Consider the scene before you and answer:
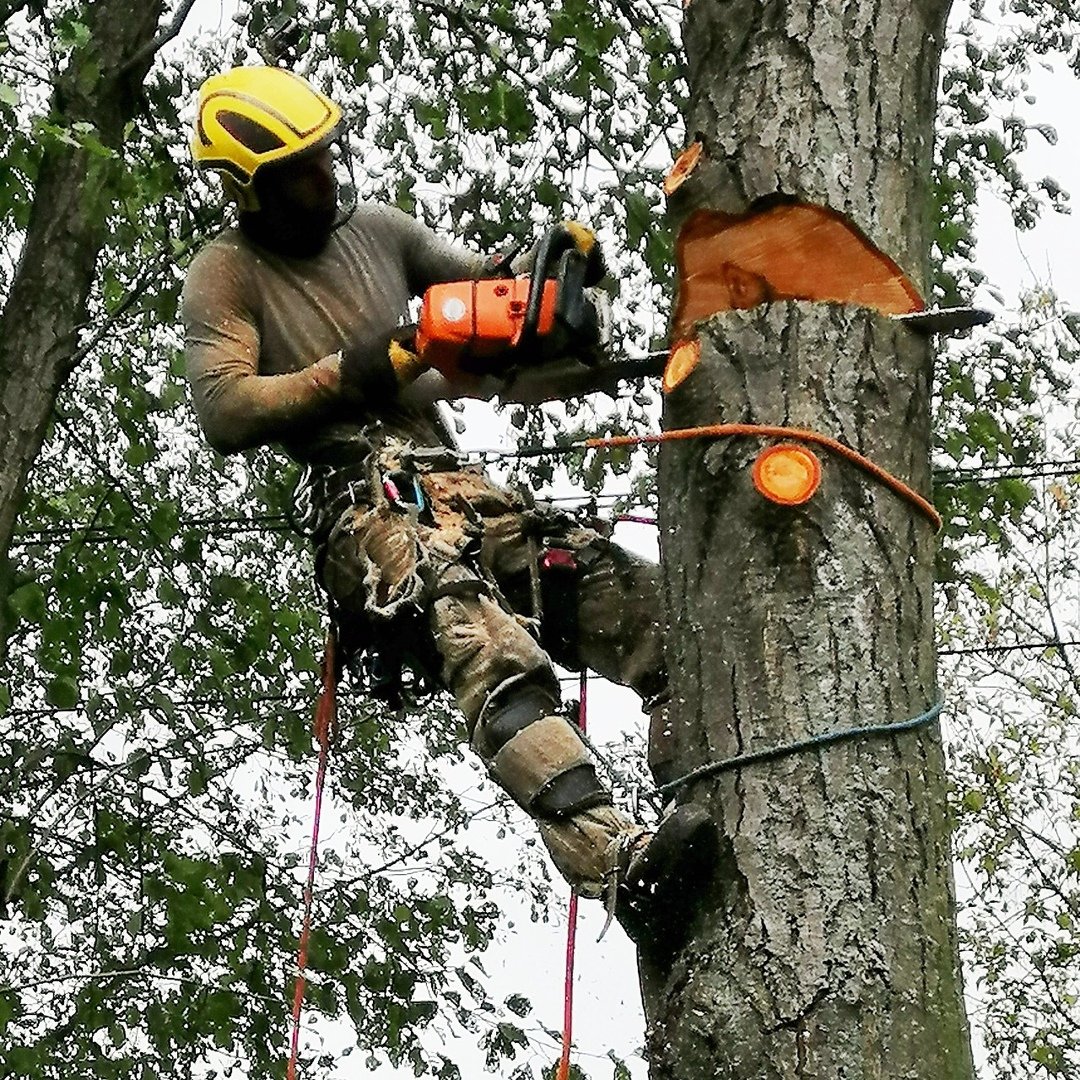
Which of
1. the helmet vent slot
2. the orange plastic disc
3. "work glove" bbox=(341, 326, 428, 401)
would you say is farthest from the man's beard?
the orange plastic disc

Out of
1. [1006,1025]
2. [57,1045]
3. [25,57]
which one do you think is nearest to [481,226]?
[25,57]

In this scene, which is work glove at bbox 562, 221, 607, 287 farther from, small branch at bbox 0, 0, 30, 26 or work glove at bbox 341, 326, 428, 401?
small branch at bbox 0, 0, 30, 26

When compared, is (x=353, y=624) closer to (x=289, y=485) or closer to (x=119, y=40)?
(x=119, y=40)

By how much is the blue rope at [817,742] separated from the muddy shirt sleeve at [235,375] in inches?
47.6

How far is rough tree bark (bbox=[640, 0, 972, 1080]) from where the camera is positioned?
1708 millimetres

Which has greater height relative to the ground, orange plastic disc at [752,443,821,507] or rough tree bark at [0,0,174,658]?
rough tree bark at [0,0,174,658]

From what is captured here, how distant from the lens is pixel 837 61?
209cm

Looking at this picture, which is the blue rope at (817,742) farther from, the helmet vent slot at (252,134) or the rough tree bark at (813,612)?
the helmet vent slot at (252,134)

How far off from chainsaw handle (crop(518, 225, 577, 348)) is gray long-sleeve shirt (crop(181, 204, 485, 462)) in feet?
1.29

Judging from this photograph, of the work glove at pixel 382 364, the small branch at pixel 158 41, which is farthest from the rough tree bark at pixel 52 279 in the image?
the work glove at pixel 382 364

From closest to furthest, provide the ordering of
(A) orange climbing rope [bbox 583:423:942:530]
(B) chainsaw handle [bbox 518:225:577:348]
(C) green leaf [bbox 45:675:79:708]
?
(A) orange climbing rope [bbox 583:423:942:530] < (B) chainsaw handle [bbox 518:225:577:348] < (C) green leaf [bbox 45:675:79:708]

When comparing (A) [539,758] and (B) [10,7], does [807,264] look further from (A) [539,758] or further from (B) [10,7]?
(B) [10,7]

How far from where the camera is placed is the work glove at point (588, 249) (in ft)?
8.93

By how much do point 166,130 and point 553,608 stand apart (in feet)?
10.3
